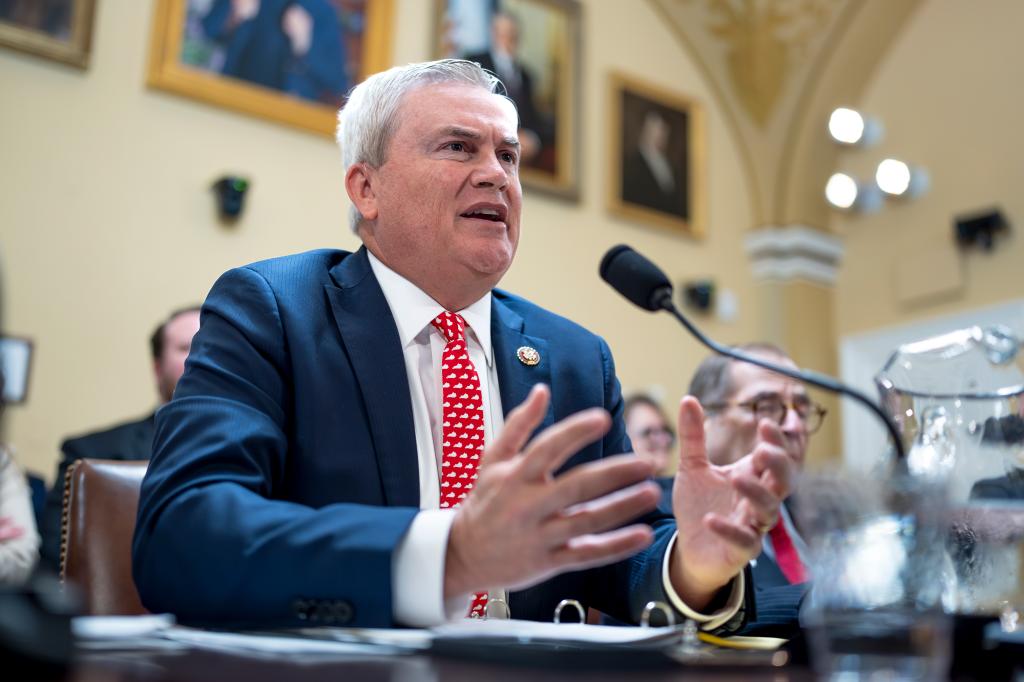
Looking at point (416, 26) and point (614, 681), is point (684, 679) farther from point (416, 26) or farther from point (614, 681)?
point (416, 26)

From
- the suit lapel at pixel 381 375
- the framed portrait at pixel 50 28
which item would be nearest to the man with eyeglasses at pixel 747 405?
the suit lapel at pixel 381 375

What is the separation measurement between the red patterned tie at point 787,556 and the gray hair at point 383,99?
5.36ft

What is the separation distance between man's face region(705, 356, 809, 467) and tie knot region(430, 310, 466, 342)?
1.67 metres

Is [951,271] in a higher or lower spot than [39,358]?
higher

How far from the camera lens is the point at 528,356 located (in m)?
2.06

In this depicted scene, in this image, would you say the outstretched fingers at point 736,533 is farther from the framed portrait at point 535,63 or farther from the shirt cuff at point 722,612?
the framed portrait at point 535,63

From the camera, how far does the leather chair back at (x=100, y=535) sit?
1.94 m

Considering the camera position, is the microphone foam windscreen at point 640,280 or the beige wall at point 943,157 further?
the beige wall at point 943,157

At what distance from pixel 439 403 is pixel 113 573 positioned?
2.20 feet

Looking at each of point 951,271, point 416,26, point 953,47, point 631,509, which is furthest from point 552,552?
point 953,47

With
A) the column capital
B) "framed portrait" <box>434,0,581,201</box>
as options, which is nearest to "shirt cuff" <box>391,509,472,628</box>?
"framed portrait" <box>434,0,581,201</box>

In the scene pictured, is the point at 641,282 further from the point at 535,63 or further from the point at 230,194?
the point at 535,63

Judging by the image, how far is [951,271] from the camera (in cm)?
745

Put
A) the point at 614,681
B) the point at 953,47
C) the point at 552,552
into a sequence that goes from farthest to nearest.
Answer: the point at 953,47 < the point at 552,552 < the point at 614,681
